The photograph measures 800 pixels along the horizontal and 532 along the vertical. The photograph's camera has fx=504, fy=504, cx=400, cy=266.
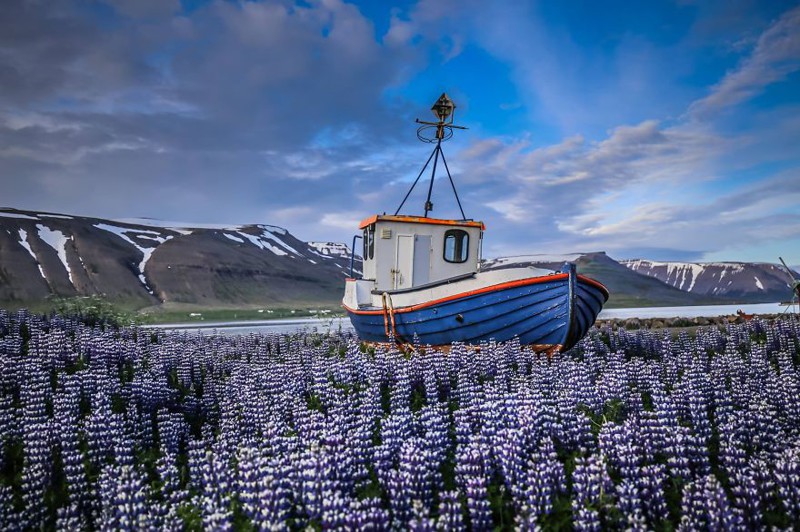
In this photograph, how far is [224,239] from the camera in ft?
406

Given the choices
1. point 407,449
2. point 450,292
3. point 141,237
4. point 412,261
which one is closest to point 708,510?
point 407,449

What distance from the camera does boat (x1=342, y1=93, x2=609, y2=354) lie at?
13.1 m

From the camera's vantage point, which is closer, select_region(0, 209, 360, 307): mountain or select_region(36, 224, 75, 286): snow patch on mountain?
select_region(0, 209, 360, 307): mountain

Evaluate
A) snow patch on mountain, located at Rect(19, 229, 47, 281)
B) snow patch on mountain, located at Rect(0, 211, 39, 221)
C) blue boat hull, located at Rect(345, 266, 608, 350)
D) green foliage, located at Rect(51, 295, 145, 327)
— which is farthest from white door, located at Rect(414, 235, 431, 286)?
snow patch on mountain, located at Rect(0, 211, 39, 221)

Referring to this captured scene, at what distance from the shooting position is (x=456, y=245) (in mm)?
17906

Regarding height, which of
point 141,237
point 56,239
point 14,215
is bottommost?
point 56,239

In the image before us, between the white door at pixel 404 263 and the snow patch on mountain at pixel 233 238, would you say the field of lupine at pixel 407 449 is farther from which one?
the snow patch on mountain at pixel 233 238

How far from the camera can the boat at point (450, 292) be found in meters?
13.1

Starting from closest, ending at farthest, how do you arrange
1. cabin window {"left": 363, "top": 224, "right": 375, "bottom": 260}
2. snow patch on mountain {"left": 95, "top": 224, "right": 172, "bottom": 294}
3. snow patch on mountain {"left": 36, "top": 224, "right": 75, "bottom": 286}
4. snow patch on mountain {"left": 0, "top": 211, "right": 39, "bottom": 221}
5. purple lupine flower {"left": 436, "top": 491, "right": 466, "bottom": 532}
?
purple lupine flower {"left": 436, "top": 491, "right": 466, "bottom": 532} < cabin window {"left": 363, "top": 224, "right": 375, "bottom": 260} < snow patch on mountain {"left": 36, "top": 224, "right": 75, "bottom": 286} < snow patch on mountain {"left": 0, "top": 211, "right": 39, "bottom": 221} < snow patch on mountain {"left": 95, "top": 224, "right": 172, "bottom": 294}

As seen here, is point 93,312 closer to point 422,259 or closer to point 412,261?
point 412,261

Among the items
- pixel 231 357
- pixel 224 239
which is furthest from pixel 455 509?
pixel 224 239

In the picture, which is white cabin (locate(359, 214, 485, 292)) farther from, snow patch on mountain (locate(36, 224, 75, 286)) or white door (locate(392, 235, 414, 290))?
snow patch on mountain (locate(36, 224, 75, 286))

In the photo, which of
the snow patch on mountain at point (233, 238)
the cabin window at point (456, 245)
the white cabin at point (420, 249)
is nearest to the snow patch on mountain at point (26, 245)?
the snow patch on mountain at point (233, 238)

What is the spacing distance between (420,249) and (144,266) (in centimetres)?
8690
